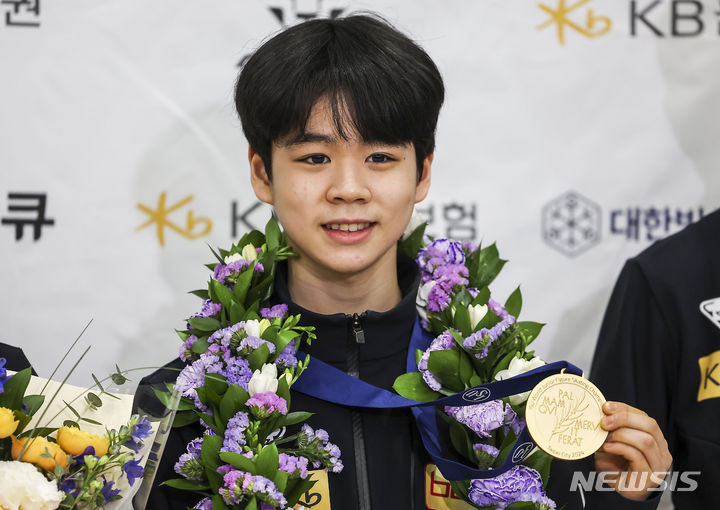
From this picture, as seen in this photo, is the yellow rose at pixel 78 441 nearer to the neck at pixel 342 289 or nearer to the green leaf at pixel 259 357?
the green leaf at pixel 259 357

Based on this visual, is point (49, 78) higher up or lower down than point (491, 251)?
higher up

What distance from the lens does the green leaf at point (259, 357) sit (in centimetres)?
147

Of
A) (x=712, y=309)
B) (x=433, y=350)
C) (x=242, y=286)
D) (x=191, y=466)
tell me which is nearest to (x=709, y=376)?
(x=712, y=309)

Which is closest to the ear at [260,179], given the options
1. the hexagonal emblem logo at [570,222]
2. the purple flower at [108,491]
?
the purple flower at [108,491]

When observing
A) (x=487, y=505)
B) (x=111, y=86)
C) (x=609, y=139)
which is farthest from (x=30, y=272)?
(x=609, y=139)

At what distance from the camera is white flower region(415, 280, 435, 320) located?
1.68 metres

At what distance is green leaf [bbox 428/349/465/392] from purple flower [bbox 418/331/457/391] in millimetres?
11

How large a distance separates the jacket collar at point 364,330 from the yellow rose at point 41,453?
0.57 metres

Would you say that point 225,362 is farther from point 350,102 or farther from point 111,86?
point 111,86

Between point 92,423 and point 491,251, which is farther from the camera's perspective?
point 491,251

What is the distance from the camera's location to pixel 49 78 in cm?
221

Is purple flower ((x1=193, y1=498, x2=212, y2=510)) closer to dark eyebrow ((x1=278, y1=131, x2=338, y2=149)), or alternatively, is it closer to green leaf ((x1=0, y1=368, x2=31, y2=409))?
green leaf ((x1=0, y1=368, x2=31, y2=409))

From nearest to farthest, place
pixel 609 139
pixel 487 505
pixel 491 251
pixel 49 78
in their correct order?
pixel 487 505 → pixel 491 251 → pixel 49 78 → pixel 609 139

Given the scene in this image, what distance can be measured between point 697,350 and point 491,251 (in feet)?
1.72
